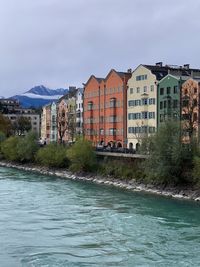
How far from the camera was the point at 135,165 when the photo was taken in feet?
164

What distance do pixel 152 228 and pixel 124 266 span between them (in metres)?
7.51

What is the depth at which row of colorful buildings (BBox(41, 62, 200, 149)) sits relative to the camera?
2538 inches

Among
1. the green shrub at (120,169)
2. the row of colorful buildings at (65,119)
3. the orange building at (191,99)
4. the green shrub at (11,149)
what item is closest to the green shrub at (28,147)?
the green shrub at (11,149)

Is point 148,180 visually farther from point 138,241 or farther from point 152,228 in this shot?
point 138,241

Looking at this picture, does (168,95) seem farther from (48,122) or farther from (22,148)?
(48,122)

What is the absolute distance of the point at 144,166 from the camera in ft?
148

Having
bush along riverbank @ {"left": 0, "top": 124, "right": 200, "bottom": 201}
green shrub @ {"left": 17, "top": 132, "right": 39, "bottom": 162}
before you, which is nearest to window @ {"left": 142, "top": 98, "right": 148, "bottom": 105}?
bush along riverbank @ {"left": 0, "top": 124, "right": 200, "bottom": 201}

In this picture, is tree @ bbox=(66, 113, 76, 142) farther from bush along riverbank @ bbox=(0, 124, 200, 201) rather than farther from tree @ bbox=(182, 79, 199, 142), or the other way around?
tree @ bbox=(182, 79, 199, 142)

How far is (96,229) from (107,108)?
181 feet

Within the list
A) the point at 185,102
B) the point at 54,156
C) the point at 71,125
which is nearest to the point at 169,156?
the point at 185,102

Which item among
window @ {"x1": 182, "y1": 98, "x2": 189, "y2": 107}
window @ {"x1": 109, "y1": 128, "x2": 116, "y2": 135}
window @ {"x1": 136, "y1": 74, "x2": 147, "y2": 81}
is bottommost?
window @ {"x1": 109, "y1": 128, "x2": 116, "y2": 135}

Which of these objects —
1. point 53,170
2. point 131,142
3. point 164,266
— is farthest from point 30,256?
point 131,142

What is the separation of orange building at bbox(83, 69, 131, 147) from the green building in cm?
851

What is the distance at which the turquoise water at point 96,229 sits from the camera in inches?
803
